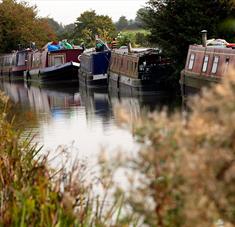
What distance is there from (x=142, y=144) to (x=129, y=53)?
36.6m

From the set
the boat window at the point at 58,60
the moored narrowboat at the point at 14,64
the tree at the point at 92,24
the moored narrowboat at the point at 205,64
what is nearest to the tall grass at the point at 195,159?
the moored narrowboat at the point at 205,64

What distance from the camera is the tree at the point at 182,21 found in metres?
33.3

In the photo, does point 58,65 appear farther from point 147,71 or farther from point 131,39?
point 147,71

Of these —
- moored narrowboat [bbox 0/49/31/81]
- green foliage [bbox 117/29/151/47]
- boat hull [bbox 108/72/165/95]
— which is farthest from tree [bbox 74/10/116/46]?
boat hull [bbox 108/72/165/95]

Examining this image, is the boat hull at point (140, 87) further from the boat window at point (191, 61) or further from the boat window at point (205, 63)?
the boat window at point (205, 63)

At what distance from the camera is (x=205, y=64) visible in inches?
1177

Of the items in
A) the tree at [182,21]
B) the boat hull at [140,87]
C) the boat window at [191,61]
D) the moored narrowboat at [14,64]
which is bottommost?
the moored narrowboat at [14,64]

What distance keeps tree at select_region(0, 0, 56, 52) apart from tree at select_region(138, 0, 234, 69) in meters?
35.4

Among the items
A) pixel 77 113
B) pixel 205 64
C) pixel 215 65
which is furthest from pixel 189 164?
pixel 77 113

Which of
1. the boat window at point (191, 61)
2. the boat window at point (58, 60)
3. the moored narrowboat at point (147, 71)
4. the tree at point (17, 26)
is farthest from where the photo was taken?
the tree at point (17, 26)

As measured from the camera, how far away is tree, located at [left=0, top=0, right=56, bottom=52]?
69188 millimetres

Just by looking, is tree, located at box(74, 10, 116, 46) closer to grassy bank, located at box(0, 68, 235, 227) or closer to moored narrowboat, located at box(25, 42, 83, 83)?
moored narrowboat, located at box(25, 42, 83, 83)

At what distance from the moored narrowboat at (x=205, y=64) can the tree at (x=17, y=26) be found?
129ft

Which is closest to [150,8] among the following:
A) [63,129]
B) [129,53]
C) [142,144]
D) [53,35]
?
[129,53]
